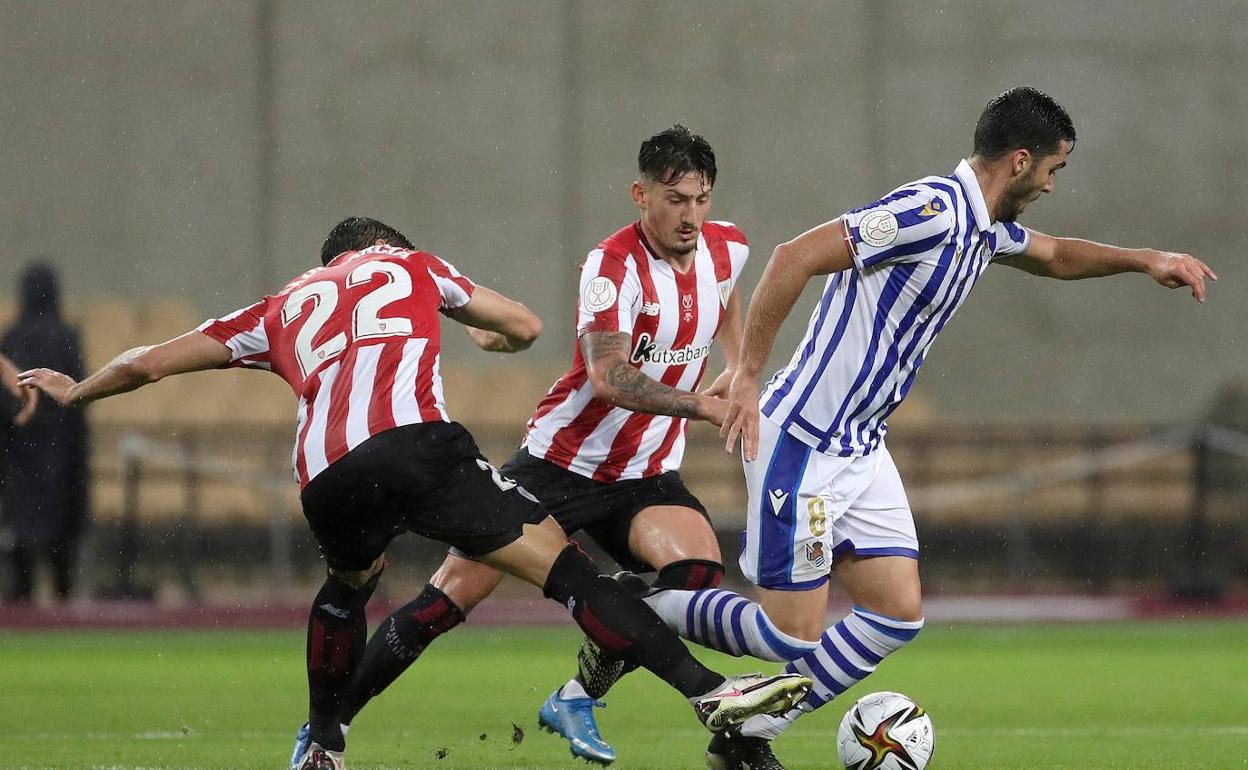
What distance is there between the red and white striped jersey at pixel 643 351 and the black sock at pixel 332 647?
3.42 ft

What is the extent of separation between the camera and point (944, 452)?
50.8 ft

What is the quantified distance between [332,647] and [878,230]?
209 centimetres

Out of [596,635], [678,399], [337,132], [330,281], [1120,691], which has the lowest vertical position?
[1120,691]

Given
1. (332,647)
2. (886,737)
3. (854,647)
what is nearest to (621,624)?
(854,647)

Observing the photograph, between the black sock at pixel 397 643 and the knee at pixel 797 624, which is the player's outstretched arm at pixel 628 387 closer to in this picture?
the knee at pixel 797 624

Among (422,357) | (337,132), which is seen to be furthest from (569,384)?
(337,132)

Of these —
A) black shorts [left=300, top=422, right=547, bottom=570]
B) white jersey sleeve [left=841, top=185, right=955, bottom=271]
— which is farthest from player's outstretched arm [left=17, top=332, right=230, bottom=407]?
white jersey sleeve [left=841, top=185, right=955, bottom=271]

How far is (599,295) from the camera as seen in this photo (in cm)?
552

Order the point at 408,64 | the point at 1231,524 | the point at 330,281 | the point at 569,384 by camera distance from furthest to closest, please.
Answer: the point at 408,64 < the point at 1231,524 < the point at 569,384 < the point at 330,281

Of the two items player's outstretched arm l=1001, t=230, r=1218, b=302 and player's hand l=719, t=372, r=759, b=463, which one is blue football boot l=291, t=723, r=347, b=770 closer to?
player's hand l=719, t=372, r=759, b=463

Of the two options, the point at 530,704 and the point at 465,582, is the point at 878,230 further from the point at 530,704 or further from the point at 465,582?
the point at 530,704

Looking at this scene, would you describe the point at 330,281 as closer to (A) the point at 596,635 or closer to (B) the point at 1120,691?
(A) the point at 596,635

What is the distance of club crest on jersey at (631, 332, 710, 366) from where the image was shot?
578cm

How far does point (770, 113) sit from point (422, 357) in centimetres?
1225
